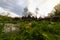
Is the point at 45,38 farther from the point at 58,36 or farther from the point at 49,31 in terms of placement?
the point at 49,31

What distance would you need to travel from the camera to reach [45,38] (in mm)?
3871

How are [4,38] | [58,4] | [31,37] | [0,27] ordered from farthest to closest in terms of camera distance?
[58,4], [31,37], [4,38], [0,27]

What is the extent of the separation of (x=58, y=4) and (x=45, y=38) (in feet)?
32.6

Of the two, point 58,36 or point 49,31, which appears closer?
point 58,36

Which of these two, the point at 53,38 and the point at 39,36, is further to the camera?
the point at 53,38

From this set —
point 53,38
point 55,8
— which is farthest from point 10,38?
point 55,8

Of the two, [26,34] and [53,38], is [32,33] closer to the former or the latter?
[26,34]

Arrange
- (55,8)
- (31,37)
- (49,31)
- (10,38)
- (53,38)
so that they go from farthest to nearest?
(55,8)
(49,31)
(53,38)
(31,37)
(10,38)

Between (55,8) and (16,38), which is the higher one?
(55,8)

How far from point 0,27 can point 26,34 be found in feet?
3.68

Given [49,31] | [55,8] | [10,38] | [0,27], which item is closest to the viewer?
[0,27]

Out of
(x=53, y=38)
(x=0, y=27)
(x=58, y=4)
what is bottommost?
(x=53, y=38)

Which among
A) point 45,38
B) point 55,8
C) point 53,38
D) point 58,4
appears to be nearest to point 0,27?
point 45,38

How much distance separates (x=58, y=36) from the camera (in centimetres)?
453
